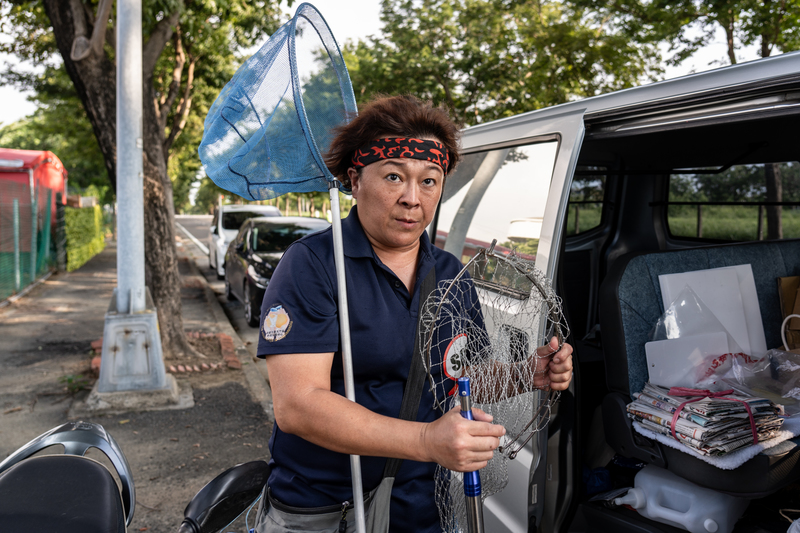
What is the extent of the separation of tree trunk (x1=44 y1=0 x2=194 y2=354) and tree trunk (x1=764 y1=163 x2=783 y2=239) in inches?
217

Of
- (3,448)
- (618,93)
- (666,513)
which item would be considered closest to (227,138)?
(618,93)

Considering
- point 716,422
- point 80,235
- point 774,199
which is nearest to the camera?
point 716,422

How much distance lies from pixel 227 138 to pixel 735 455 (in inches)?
86.7

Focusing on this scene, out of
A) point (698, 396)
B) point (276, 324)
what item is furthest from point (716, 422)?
point (276, 324)

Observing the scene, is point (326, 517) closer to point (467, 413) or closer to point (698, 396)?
point (467, 413)

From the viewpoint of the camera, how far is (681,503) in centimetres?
252

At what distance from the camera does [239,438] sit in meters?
4.71

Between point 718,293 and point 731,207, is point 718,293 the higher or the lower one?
the lower one

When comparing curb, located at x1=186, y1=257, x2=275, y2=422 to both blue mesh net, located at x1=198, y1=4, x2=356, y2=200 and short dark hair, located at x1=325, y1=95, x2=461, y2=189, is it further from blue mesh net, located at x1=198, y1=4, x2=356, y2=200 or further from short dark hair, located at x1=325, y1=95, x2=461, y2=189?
short dark hair, located at x1=325, y1=95, x2=461, y2=189

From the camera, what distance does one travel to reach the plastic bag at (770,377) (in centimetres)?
268

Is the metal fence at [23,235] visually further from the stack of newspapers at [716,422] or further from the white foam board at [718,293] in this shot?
the stack of newspapers at [716,422]

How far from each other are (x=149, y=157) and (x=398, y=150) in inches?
212

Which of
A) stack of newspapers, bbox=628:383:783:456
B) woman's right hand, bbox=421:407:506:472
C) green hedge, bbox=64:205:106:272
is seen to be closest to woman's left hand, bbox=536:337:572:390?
woman's right hand, bbox=421:407:506:472

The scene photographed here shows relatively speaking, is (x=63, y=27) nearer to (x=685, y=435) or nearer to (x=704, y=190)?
(x=704, y=190)
